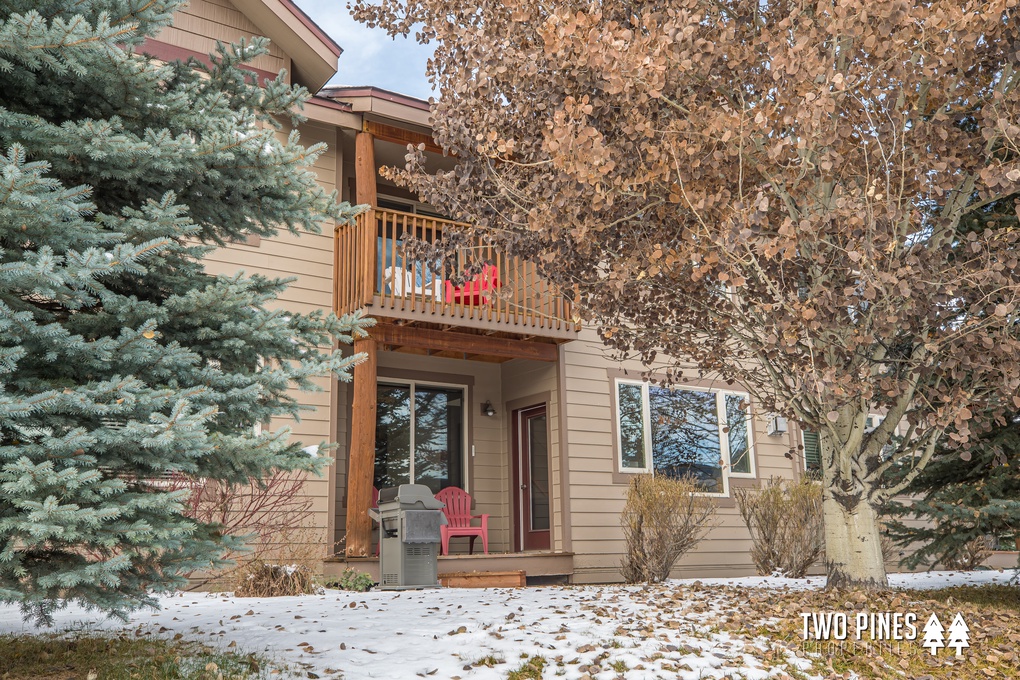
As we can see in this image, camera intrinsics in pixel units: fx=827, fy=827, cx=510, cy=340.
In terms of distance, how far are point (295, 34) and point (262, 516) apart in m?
5.91

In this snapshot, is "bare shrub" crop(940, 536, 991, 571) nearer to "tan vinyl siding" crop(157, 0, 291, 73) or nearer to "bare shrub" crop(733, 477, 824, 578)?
"bare shrub" crop(733, 477, 824, 578)

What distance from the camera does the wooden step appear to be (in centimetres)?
957

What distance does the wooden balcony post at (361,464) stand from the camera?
29.5ft

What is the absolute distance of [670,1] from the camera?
636 centimetres

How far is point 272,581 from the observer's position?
807 centimetres

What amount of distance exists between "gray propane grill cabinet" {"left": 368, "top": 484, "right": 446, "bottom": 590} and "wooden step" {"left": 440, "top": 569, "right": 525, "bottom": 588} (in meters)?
0.81

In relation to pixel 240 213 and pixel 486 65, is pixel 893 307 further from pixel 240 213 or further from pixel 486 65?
pixel 240 213

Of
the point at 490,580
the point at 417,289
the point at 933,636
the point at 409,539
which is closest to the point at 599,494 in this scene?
the point at 490,580

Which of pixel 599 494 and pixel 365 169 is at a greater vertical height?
pixel 365 169

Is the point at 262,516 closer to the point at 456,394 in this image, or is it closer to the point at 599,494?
the point at 456,394

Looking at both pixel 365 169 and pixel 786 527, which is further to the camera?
pixel 786 527

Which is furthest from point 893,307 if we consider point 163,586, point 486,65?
point 163,586

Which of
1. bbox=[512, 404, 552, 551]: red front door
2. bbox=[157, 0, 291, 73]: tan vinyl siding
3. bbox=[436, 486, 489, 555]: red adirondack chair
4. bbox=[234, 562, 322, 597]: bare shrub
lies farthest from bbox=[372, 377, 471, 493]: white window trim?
bbox=[157, 0, 291, 73]: tan vinyl siding

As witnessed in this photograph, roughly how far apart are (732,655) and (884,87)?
4.25m
